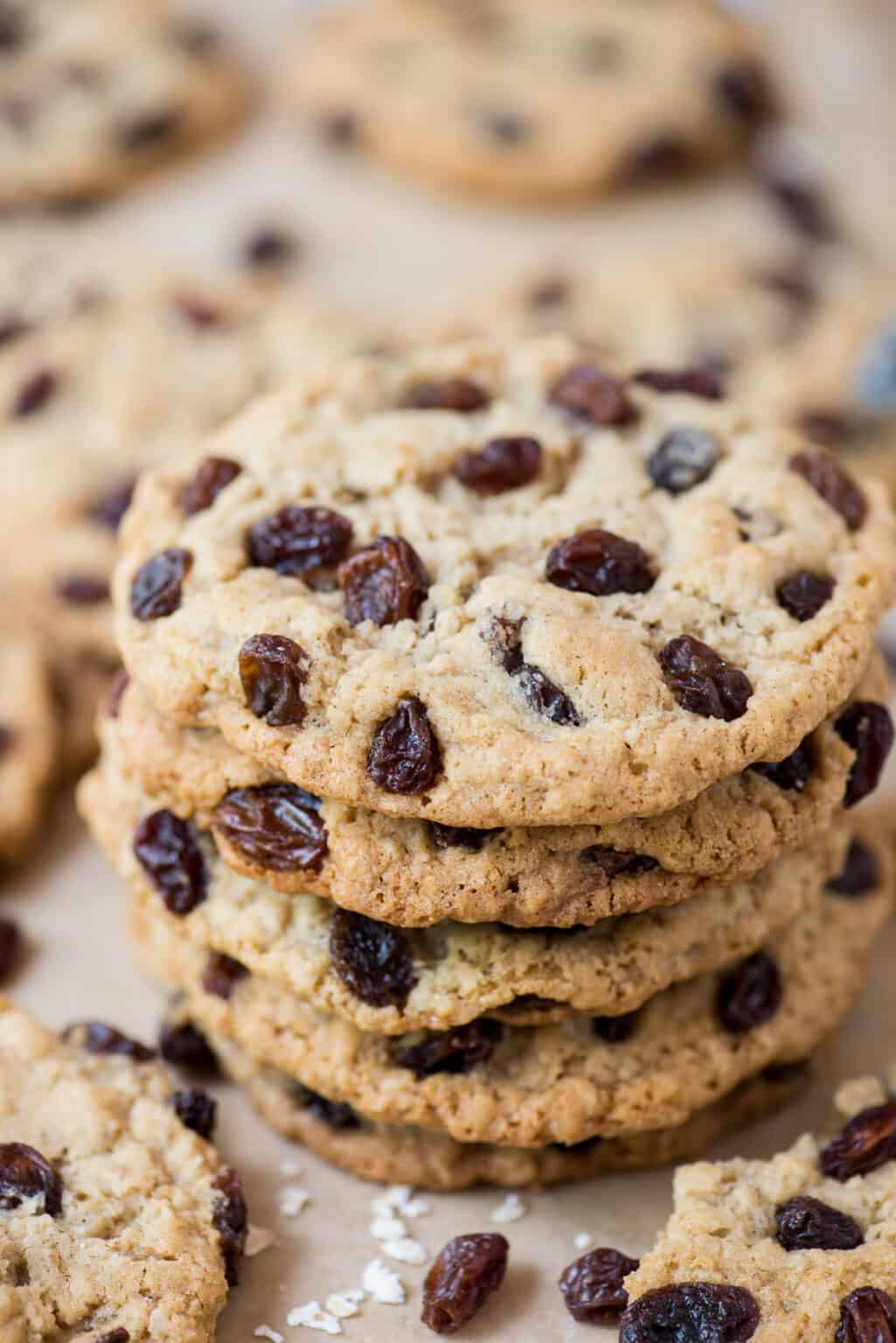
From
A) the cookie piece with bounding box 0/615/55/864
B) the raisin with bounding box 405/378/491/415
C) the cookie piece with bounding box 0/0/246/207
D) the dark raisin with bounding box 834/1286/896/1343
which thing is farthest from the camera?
the cookie piece with bounding box 0/0/246/207

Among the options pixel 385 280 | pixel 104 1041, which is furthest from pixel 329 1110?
pixel 385 280

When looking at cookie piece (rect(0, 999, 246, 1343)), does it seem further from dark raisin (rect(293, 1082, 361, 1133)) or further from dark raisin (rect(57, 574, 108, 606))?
dark raisin (rect(57, 574, 108, 606))

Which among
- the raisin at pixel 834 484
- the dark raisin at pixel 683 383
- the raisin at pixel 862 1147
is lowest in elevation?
the raisin at pixel 862 1147

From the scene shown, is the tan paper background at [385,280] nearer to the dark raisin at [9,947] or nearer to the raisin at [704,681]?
the dark raisin at [9,947]

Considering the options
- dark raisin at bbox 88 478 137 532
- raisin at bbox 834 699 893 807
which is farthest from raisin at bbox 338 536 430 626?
dark raisin at bbox 88 478 137 532

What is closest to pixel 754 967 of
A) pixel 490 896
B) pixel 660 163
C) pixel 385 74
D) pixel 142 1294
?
pixel 490 896

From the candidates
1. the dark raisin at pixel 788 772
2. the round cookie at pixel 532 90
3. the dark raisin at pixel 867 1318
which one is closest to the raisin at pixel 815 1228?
the dark raisin at pixel 867 1318

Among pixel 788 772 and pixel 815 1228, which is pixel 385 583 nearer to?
pixel 788 772

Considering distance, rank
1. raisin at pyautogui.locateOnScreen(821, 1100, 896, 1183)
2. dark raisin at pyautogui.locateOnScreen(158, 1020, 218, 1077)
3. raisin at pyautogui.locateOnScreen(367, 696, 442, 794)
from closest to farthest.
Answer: raisin at pyautogui.locateOnScreen(367, 696, 442, 794) < raisin at pyautogui.locateOnScreen(821, 1100, 896, 1183) < dark raisin at pyautogui.locateOnScreen(158, 1020, 218, 1077)
